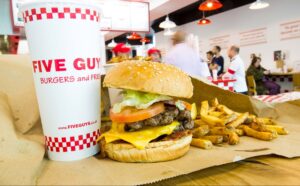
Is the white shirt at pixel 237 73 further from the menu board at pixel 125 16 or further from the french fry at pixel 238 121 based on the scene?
the french fry at pixel 238 121

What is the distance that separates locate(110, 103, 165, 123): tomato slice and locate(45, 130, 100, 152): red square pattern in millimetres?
151

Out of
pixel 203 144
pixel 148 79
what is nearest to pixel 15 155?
pixel 148 79

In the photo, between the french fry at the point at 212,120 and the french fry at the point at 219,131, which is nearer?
the french fry at the point at 219,131

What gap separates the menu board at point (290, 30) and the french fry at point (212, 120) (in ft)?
27.6

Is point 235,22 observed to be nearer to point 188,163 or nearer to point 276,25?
point 276,25

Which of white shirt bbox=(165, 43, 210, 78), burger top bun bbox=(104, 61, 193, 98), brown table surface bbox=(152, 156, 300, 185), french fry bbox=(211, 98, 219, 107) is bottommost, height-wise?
brown table surface bbox=(152, 156, 300, 185)

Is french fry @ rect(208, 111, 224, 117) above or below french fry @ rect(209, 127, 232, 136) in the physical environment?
above

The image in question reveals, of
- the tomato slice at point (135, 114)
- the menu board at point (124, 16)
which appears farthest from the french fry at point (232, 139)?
the menu board at point (124, 16)

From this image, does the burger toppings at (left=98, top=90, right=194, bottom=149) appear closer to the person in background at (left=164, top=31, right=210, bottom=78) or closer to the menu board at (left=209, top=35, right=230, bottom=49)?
the person in background at (left=164, top=31, right=210, bottom=78)

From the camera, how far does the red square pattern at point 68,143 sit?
3.55 ft

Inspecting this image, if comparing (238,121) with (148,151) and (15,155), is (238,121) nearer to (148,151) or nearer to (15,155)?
(148,151)

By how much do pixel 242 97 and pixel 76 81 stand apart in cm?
115

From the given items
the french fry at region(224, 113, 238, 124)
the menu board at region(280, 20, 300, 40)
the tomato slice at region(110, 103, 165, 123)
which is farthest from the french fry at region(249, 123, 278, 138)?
the menu board at region(280, 20, 300, 40)

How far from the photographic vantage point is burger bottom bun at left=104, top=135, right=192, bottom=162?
1.06m
